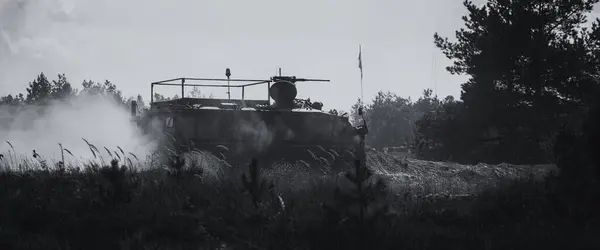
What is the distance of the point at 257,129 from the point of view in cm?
1798

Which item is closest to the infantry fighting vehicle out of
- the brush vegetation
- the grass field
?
the brush vegetation

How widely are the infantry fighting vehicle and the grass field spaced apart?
3051mm

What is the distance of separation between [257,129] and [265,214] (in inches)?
301

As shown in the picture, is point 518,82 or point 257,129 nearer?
point 257,129

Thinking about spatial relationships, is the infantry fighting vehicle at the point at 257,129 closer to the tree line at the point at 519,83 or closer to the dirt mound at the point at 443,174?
the dirt mound at the point at 443,174

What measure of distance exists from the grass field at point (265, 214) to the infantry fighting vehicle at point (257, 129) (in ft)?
10.0

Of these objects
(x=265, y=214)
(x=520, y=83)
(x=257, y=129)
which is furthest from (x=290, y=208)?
(x=520, y=83)

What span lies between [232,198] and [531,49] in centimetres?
2010

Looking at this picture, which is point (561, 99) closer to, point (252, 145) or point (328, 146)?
point (328, 146)

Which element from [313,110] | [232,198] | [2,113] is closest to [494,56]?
[313,110]

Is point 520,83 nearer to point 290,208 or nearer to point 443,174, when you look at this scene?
point 443,174

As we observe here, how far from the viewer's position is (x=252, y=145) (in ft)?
58.3

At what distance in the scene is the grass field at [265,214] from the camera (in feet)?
31.2

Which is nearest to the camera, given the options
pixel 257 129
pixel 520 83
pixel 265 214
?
pixel 265 214
